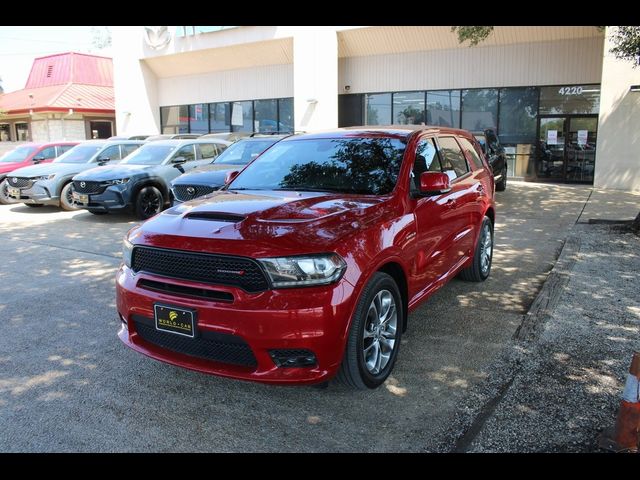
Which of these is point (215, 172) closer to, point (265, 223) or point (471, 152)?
point (471, 152)

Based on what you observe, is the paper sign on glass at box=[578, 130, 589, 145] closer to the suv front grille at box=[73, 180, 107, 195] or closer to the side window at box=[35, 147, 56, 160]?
the suv front grille at box=[73, 180, 107, 195]

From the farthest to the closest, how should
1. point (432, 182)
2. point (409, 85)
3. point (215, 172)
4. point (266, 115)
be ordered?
point (266, 115), point (409, 85), point (215, 172), point (432, 182)

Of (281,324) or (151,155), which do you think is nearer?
(281,324)

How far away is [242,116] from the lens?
79.3ft

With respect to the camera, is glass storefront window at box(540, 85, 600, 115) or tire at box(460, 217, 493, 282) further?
glass storefront window at box(540, 85, 600, 115)

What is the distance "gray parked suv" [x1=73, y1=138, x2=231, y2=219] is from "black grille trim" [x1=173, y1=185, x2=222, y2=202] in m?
1.66

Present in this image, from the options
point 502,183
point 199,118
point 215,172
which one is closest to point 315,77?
point 199,118

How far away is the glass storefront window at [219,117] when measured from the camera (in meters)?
24.6

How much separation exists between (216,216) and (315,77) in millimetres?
17975

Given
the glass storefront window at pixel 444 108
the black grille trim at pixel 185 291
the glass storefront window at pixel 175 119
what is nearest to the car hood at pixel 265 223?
the black grille trim at pixel 185 291

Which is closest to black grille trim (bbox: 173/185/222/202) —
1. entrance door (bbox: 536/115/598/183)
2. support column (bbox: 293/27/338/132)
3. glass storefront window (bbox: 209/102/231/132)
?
support column (bbox: 293/27/338/132)

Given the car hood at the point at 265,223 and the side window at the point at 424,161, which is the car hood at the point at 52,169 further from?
the side window at the point at 424,161

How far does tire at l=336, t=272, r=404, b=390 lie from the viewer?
343 centimetres

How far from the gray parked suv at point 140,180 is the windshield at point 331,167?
656 cm
